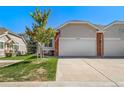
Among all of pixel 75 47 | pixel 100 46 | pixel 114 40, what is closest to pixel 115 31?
pixel 114 40

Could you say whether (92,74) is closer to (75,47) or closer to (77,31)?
(75,47)

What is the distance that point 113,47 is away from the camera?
24.3 metres

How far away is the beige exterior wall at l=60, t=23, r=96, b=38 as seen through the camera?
2403cm

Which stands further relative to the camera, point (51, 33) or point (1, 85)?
point (51, 33)

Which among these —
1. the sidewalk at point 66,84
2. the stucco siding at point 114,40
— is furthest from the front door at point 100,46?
the sidewalk at point 66,84

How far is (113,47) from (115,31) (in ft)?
7.50

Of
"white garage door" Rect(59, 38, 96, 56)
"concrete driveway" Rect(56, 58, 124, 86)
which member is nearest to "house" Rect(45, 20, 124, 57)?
"white garage door" Rect(59, 38, 96, 56)

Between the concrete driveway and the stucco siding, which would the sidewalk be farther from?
the stucco siding

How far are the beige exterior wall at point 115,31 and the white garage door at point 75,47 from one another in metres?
2.80

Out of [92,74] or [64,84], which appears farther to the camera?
[92,74]

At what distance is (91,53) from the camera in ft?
78.7

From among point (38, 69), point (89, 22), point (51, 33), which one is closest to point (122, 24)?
point (89, 22)
